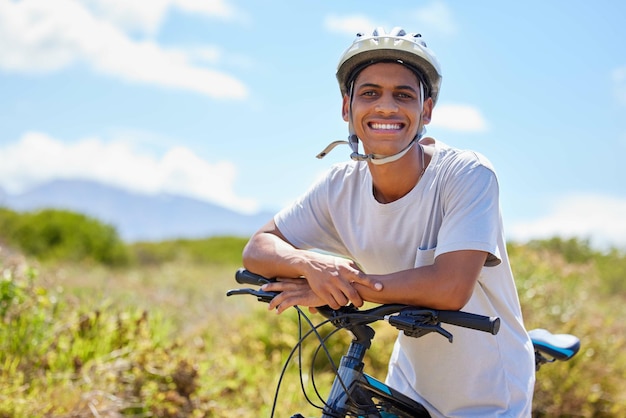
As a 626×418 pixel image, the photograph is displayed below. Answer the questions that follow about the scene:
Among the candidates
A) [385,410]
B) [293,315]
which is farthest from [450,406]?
[293,315]

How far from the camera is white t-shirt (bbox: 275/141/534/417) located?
2803 mm

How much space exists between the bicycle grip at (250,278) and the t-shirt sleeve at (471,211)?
750 millimetres

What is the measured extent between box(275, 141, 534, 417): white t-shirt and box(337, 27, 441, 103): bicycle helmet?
1.04ft

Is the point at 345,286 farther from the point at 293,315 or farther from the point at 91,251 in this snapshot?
the point at 91,251

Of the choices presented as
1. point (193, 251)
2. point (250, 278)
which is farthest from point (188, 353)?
point (193, 251)

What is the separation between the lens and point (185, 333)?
862 centimetres

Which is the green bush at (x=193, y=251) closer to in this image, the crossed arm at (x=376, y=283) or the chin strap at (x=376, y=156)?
the chin strap at (x=376, y=156)

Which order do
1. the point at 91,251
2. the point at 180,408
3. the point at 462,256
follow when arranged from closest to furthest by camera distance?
the point at 462,256 → the point at 180,408 → the point at 91,251

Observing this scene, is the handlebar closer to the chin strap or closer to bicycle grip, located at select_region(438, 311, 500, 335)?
bicycle grip, located at select_region(438, 311, 500, 335)

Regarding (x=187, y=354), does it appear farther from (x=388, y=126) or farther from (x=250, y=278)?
(x=388, y=126)

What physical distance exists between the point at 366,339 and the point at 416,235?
0.48 m

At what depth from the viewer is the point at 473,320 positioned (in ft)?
7.86

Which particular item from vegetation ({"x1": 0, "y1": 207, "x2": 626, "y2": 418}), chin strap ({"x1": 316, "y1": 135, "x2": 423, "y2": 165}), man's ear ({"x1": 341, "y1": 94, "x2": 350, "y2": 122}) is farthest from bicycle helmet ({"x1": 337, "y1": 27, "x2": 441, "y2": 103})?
vegetation ({"x1": 0, "y1": 207, "x2": 626, "y2": 418})

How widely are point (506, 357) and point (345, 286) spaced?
0.76m
